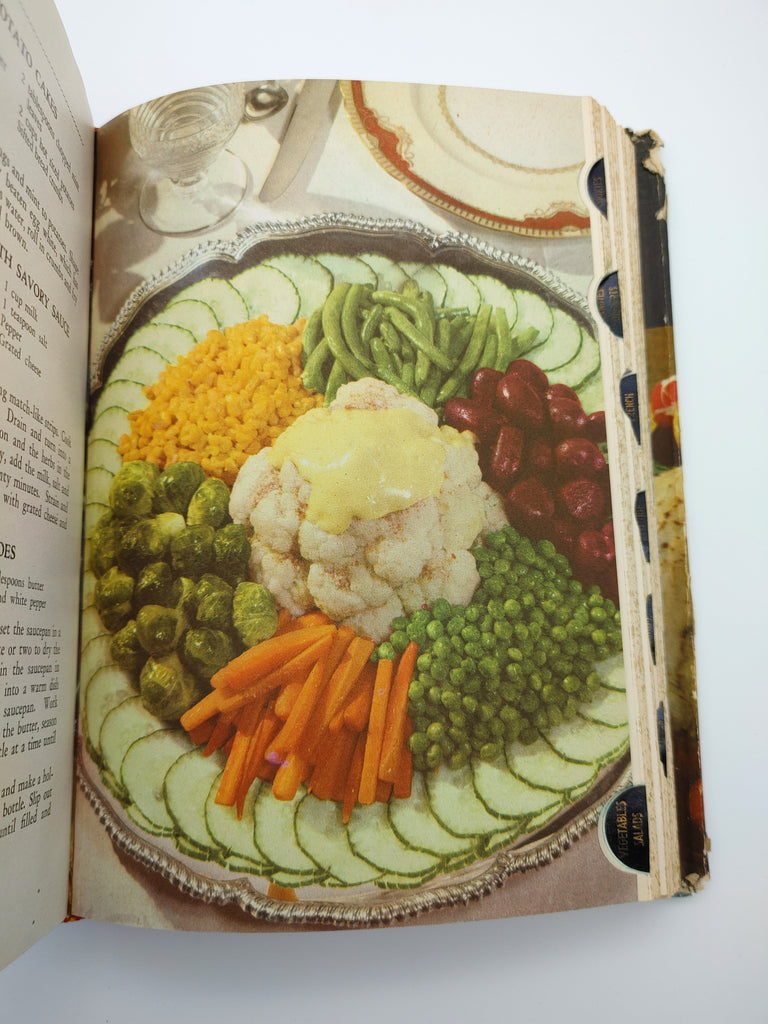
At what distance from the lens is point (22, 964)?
1073 millimetres

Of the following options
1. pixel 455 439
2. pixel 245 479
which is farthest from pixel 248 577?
pixel 455 439

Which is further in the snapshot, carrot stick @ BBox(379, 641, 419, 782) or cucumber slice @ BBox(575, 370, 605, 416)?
cucumber slice @ BBox(575, 370, 605, 416)

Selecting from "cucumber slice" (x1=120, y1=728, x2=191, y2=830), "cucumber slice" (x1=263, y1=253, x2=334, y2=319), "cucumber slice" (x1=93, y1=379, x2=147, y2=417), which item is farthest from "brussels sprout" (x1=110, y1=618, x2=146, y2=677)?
"cucumber slice" (x1=263, y1=253, x2=334, y2=319)

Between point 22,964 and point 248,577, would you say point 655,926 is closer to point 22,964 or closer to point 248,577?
point 248,577

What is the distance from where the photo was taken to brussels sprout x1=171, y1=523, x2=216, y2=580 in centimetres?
108

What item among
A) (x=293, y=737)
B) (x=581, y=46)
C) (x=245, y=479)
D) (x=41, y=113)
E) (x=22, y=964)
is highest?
(x=581, y=46)

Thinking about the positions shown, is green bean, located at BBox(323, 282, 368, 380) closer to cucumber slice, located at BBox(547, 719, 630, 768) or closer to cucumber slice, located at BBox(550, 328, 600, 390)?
cucumber slice, located at BBox(550, 328, 600, 390)

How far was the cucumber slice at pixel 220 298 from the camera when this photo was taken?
3.78ft

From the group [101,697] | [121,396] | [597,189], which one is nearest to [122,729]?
[101,697]

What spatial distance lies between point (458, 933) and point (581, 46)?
1.52 metres

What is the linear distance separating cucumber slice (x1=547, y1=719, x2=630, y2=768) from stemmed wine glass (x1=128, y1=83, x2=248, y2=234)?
98cm

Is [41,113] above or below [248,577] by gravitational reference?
above

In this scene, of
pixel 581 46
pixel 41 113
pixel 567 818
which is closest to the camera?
pixel 41 113

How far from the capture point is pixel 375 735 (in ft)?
3.53
